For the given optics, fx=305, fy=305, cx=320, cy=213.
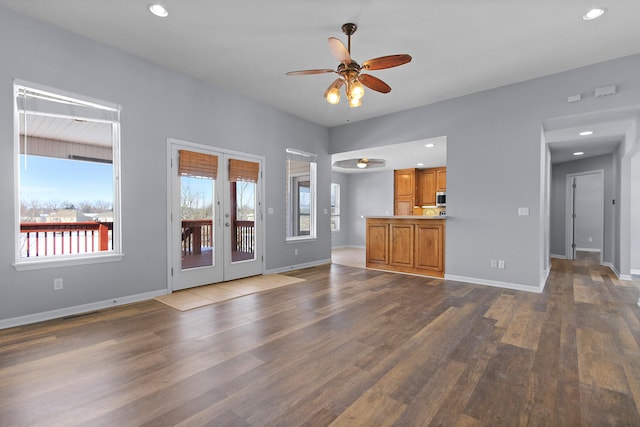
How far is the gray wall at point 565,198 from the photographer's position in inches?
250

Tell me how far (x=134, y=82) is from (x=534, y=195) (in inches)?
225

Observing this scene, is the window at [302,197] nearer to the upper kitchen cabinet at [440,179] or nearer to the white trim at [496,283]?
the white trim at [496,283]

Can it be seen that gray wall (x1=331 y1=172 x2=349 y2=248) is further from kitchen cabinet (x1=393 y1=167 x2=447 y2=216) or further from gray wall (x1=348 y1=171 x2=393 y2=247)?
kitchen cabinet (x1=393 y1=167 x2=447 y2=216)

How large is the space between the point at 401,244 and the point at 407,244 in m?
0.12

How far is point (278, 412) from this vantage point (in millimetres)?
1730

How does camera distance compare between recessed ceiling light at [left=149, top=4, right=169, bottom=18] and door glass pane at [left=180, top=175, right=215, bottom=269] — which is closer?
recessed ceiling light at [left=149, top=4, right=169, bottom=18]

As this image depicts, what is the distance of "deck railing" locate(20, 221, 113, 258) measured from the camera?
10.7 feet

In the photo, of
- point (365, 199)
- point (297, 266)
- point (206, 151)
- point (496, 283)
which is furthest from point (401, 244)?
point (365, 199)

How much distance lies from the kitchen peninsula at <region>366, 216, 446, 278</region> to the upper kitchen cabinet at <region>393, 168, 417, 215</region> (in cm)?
350

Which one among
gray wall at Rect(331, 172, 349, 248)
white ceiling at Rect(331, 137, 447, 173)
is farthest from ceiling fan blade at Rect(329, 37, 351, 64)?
gray wall at Rect(331, 172, 349, 248)

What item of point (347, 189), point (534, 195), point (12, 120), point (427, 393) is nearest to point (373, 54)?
point (534, 195)

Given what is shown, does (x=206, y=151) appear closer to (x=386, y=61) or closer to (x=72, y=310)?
(x=72, y=310)

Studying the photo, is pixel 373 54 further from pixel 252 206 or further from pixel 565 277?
pixel 565 277

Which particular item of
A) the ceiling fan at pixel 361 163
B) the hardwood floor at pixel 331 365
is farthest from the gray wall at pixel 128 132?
the ceiling fan at pixel 361 163
